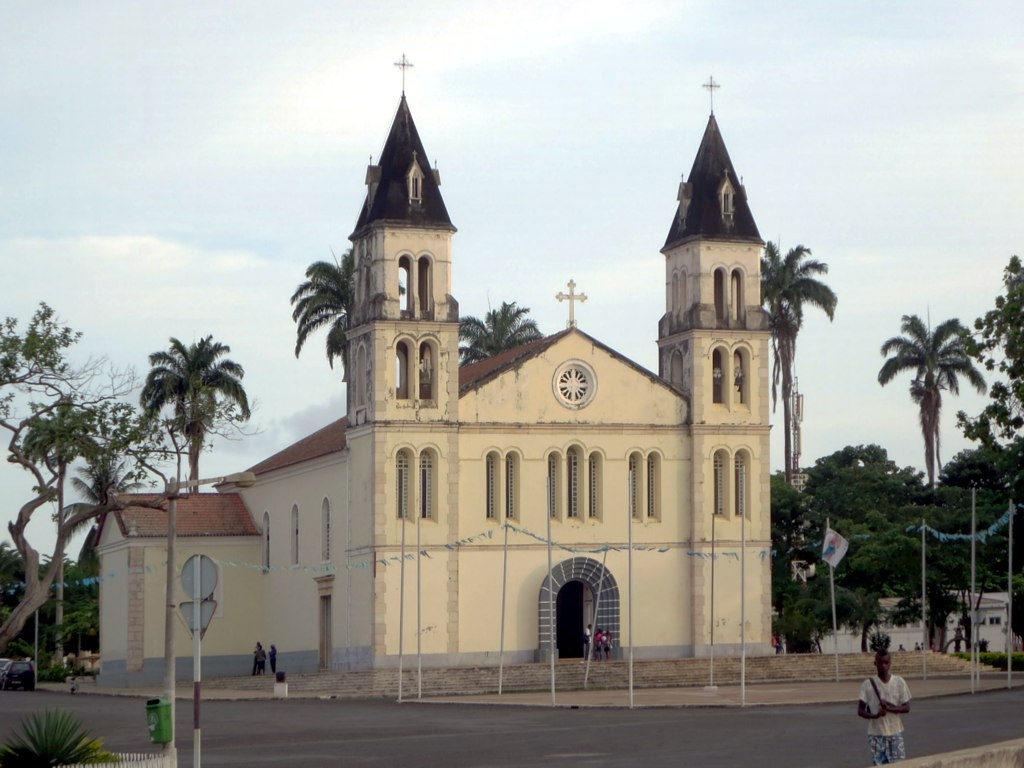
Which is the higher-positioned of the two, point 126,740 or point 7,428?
point 7,428

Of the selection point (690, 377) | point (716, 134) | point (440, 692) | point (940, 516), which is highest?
point (716, 134)

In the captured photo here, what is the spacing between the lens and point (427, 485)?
5856 centimetres

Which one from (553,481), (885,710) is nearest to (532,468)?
(553,481)

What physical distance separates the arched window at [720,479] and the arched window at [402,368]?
1036 centimetres

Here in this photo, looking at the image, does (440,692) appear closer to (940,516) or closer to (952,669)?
(952,669)

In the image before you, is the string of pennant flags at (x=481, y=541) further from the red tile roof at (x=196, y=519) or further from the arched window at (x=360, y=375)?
the arched window at (x=360, y=375)

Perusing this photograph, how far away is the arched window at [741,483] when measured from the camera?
6100 centimetres

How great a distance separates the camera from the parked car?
65.2 m

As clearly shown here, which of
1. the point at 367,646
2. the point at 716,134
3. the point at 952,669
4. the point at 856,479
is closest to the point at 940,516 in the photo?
the point at 856,479

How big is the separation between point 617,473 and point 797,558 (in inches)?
473

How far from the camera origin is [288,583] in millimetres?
65312

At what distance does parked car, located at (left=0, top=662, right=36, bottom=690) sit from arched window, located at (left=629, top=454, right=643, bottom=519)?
21701 millimetres

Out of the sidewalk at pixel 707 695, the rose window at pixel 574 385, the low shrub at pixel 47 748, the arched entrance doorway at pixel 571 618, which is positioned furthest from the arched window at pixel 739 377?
the low shrub at pixel 47 748

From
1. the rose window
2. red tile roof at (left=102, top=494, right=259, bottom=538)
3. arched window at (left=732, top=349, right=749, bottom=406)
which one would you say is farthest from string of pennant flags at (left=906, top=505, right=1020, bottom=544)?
red tile roof at (left=102, top=494, right=259, bottom=538)
